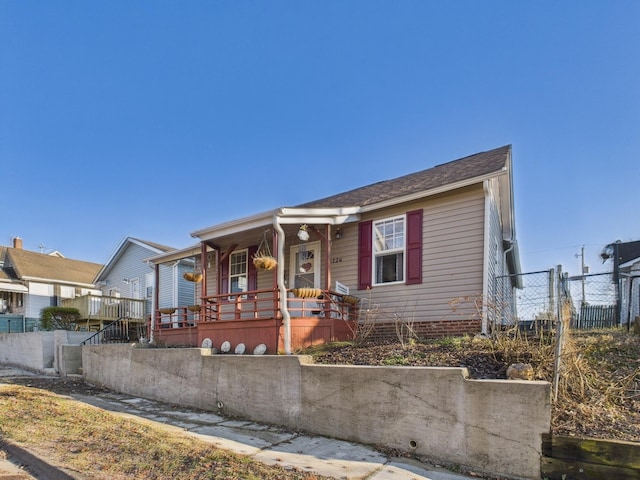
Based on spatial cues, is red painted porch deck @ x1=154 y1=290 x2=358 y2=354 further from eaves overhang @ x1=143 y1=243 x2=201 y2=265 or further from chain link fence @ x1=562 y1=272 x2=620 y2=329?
chain link fence @ x1=562 y1=272 x2=620 y2=329

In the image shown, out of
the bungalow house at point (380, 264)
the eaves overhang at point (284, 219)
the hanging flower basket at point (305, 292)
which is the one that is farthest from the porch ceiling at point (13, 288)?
the hanging flower basket at point (305, 292)

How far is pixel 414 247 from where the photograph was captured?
8.86m

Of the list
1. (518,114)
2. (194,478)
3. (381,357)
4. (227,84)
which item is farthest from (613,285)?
(227,84)

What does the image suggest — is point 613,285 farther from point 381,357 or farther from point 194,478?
point 194,478

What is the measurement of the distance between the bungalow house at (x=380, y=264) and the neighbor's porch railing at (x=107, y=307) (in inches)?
373

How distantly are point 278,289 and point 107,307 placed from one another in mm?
13418

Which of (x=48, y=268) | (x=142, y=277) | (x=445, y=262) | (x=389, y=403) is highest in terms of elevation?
(x=445, y=262)

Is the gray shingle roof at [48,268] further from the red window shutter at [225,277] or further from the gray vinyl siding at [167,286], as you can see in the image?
the red window shutter at [225,277]

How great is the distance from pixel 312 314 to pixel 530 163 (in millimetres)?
9667

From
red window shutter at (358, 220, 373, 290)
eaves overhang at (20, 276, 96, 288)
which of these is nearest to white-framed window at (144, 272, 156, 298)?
eaves overhang at (20, 276, 96, 288)

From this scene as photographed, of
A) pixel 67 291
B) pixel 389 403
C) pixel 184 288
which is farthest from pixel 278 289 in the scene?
pixel 67 291

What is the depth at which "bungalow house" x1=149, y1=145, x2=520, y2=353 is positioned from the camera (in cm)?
807

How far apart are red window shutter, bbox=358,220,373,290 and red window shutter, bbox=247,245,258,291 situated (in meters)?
3.49

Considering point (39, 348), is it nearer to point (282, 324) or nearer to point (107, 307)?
point (107, 307)
